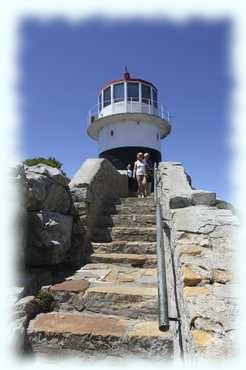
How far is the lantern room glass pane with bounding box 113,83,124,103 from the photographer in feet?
70.0

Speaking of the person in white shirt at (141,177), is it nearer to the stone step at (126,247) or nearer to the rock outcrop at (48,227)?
the rock outcrop at (48,227)

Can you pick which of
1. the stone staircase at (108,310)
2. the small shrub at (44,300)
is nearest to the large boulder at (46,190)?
the stone staircase at (108,310)

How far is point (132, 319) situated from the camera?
356cm

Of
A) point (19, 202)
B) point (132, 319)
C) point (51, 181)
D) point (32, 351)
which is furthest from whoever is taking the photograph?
point (51, 181)

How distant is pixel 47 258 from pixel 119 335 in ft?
5.40

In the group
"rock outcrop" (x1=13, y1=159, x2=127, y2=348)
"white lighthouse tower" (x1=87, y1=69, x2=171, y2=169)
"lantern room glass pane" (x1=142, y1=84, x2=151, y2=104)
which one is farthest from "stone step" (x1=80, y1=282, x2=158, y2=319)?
"lantern room glass pane" (x1=142, y1=84, x2=151, y2=104)

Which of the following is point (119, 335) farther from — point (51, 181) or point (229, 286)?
point (51, 181)

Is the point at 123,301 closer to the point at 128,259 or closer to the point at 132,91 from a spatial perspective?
the point at 128,259

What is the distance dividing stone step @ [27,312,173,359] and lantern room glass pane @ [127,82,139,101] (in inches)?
745

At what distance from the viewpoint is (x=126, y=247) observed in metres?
5.45

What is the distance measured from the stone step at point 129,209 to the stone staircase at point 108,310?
4.26 feet

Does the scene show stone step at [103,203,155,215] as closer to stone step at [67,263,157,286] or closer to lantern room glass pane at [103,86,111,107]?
stone step at [67,263,157,286]

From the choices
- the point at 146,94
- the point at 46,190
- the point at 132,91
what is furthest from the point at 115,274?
the point at 146,94

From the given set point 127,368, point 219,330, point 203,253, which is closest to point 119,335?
point 127,368
